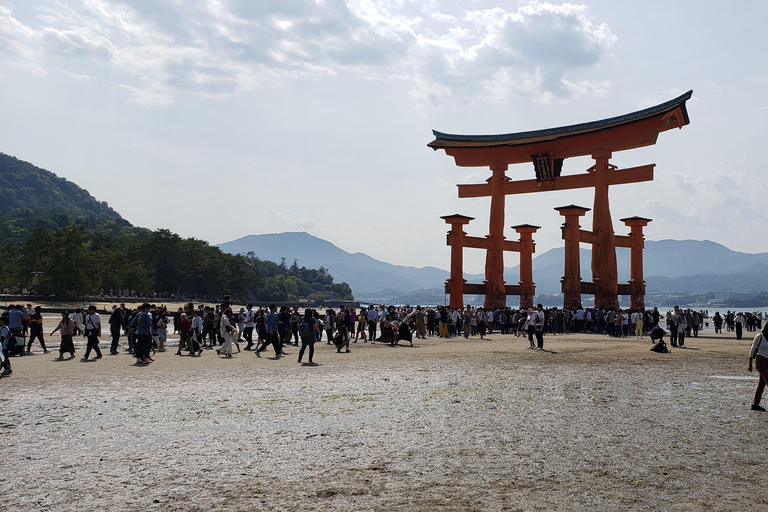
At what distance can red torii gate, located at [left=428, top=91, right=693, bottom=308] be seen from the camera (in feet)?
115

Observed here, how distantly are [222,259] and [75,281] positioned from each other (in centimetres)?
4054

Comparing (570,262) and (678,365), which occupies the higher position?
(570,262)

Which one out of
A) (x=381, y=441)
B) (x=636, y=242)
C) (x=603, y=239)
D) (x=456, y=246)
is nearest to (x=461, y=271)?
(x=456, y=246)

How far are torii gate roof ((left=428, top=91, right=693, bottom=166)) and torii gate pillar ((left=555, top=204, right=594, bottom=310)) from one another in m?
3.78

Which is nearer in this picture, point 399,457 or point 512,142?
point 399,457

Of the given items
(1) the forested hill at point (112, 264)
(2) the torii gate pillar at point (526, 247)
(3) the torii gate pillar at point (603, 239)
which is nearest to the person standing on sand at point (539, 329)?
(3) the torii gate pillar at point (603, 239)

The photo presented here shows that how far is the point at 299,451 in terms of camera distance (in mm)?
6812

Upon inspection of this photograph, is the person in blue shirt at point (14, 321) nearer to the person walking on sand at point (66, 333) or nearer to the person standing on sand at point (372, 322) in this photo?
the person walking on sand at point (66, 333)

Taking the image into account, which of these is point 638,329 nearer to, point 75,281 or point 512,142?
point 512,142

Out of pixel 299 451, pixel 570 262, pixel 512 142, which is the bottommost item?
pixel 299 451

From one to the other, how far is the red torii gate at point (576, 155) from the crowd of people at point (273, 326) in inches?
217

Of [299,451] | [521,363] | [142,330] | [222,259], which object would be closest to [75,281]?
[222,259]

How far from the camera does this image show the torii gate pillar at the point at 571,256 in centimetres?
3606

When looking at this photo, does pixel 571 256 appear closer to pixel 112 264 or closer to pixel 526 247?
pixel 526 247
